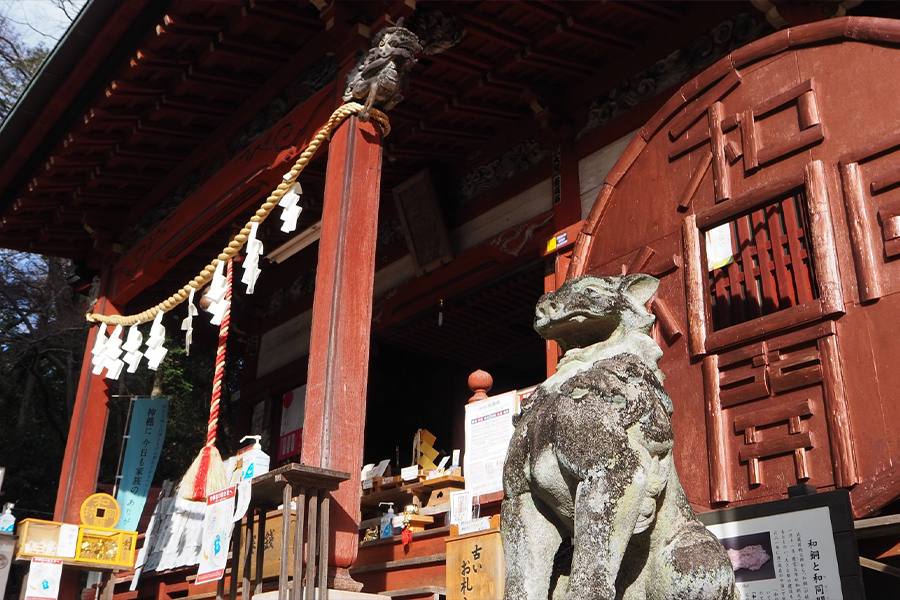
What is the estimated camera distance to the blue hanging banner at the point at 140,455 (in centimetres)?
872

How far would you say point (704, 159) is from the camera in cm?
548

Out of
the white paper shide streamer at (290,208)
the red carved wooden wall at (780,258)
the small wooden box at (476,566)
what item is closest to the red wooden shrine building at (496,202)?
the red carved wooden wall at (780,258)

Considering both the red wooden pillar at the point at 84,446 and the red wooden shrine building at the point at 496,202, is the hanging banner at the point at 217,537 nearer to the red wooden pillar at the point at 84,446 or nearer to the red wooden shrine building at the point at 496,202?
the red wooden shrine building at the point at 496,202

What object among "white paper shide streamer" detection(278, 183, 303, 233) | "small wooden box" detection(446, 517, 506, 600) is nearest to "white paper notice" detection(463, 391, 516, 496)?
"small wooden box" detection(446, 517, 506, 600)

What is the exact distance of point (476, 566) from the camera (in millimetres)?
4844

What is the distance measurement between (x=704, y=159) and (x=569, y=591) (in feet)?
12.1

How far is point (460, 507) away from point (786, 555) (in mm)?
2787

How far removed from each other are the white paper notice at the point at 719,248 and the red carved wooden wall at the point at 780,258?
0.04ft

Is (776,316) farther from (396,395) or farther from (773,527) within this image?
(396,395)

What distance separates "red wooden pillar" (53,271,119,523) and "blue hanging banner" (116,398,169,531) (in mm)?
763

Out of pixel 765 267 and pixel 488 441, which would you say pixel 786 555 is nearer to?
pixel 765 267

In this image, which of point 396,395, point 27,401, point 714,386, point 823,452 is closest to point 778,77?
point 714,386

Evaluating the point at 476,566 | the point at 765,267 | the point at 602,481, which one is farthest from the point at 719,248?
the point at 602,481

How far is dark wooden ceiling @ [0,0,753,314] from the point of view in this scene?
650 centimetres
